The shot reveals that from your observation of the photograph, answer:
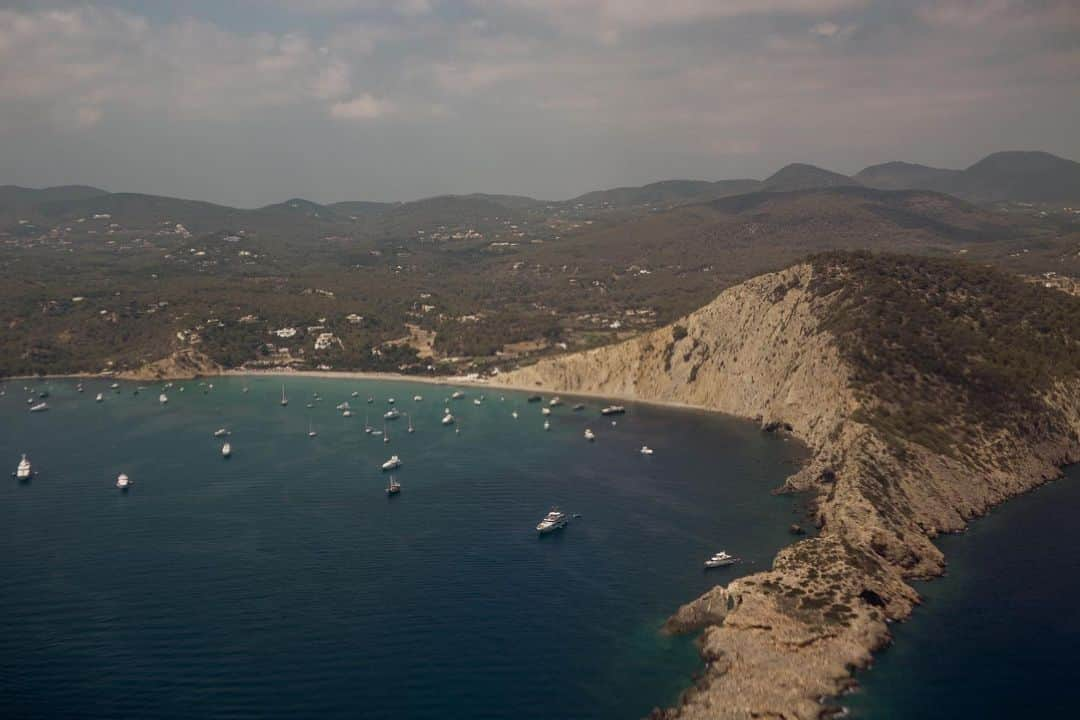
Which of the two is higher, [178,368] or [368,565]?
[368,565]

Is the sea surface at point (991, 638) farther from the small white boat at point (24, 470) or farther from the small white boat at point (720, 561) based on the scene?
the small white boat at point (24, 470)

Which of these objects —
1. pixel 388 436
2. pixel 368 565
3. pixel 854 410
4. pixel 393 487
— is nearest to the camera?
pixel 368 565

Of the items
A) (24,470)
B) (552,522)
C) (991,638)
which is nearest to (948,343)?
(552,522)

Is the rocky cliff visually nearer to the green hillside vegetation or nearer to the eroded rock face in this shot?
the green hillside vegetation

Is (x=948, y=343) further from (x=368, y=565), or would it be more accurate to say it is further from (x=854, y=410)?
(x=368, y=565)

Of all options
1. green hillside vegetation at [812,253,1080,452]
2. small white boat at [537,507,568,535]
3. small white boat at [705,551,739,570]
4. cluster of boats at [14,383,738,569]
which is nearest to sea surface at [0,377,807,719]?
small white boat at [705,551,739,570]

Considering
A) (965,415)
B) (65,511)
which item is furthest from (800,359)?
(65,511)

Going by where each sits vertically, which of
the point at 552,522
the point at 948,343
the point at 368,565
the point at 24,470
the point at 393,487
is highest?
the point at 948,343

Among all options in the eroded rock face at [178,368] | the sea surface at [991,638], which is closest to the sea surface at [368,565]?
the sea surface at [991,638]
